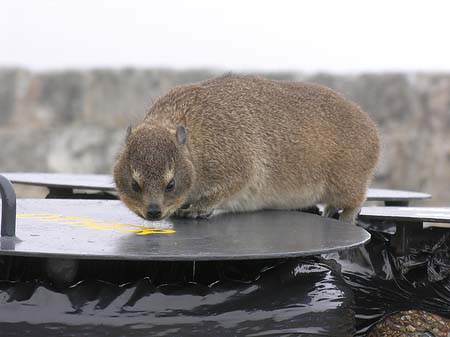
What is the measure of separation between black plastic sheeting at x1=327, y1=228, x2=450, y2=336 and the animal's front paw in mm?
750

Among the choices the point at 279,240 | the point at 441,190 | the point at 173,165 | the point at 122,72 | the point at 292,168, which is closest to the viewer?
the point at 279,240

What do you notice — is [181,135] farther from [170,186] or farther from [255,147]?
[255,147]

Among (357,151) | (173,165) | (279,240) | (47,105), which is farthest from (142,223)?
(47,105)

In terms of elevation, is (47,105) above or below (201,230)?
below

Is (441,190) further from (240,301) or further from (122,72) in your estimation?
(240,301)

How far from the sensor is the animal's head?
3996 millimetres

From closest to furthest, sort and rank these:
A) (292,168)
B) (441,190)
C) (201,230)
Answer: (201,230) < (292,168) < (441,190)

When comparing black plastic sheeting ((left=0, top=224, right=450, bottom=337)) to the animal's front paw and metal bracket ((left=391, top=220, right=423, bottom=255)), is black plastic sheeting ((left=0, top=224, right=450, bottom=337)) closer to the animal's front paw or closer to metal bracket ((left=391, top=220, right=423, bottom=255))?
metal bracket ((left=391, top=220, right=423, bottom=255))

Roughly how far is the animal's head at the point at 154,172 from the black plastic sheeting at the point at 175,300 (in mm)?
723

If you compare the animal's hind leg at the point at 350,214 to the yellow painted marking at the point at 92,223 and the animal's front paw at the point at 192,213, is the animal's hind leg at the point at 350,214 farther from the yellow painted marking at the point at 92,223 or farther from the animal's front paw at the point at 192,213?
the yellow painted marking at the point at 92,223

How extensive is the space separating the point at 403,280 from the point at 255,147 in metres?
1.15

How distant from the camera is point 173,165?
4.13 meters

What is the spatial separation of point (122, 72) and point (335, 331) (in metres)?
10.5

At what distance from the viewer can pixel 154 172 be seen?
403 centimetres
